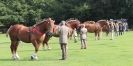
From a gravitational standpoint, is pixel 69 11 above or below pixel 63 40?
below

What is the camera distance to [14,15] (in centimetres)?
7625

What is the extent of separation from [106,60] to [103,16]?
54.1 meters

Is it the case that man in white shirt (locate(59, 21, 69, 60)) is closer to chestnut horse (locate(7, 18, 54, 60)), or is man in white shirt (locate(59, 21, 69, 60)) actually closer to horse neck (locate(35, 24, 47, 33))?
chestnut horse (locate(7, 18, 54, 60))

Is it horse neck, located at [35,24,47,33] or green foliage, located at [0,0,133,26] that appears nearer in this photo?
horse neck, located at [35,24,47,33]

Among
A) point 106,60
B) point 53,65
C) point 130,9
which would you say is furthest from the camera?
point 130,9

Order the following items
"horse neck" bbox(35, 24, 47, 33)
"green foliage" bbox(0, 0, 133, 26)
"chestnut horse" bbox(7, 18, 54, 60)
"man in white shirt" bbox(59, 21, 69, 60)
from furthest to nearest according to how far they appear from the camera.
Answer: "green foliage" bbox(0, 0, 133, 26) → "horse neck" bbox(35, 24, 47, 33) → "chestnut horse" bbox(7, 18, 54, 60) → "man in white shirt" bbox(59, 21, 69, 60)

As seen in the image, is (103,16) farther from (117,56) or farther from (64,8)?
(117,56)

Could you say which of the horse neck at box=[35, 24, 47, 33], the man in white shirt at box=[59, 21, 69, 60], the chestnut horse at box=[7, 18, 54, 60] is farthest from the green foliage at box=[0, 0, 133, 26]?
the man in white shirt at box=[59, 21, 69, 60]

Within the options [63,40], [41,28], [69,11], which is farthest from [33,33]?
[69,11]

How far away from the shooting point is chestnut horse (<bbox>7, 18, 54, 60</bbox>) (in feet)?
78.8

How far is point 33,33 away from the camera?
24.2 m

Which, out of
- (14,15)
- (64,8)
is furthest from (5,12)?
(64,8)

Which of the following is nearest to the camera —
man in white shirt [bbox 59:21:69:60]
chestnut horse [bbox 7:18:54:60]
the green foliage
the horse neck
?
man in white shirt [bbox 59:21:69:60]

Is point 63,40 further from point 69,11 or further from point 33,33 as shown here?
point 69,11
